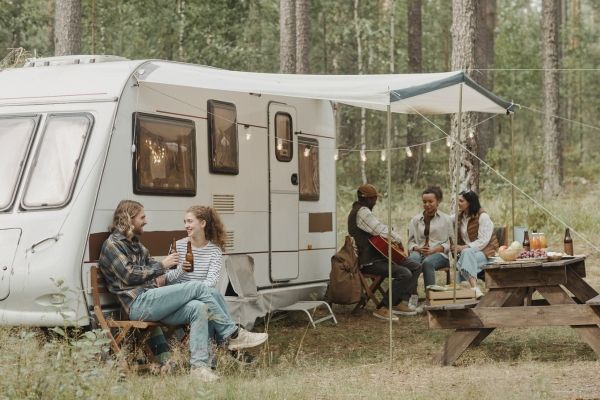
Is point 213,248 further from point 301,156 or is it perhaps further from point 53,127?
point 301,156

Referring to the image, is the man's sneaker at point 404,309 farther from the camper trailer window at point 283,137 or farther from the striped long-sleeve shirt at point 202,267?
the striped long-sleeve shirt at point 202,267

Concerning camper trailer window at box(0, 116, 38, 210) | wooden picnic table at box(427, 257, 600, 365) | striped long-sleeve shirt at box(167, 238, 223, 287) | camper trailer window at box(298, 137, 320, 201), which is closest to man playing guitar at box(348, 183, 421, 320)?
camper trailer window at box(298, 137, 320, 201)

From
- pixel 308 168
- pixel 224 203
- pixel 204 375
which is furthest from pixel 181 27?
pixel 204 375

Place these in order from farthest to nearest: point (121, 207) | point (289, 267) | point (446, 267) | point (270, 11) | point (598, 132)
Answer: point (598, 132)
point (270, 11)
point (446, 267)
point (289, 267)
point (121, 207)

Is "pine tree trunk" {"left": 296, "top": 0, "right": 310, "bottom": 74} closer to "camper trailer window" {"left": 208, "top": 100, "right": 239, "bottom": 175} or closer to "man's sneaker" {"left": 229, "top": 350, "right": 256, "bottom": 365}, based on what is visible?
"camper trailer window" {"left": 208, "top": 100, "right": 239, "bottom": 175}

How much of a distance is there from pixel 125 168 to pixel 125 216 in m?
0.50

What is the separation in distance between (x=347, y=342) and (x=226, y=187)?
1690mm

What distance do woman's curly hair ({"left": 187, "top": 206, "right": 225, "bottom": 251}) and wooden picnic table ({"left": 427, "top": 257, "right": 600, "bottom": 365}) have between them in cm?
163

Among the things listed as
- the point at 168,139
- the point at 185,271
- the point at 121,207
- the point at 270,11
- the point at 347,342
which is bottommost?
the point at 347,342

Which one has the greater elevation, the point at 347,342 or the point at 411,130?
the point at 411,130

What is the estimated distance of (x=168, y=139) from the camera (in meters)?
8.16

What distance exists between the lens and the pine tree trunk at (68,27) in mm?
12961

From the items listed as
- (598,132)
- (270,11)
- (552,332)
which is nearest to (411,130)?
(270,11)

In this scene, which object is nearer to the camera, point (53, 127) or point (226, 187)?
point (53, 127)
